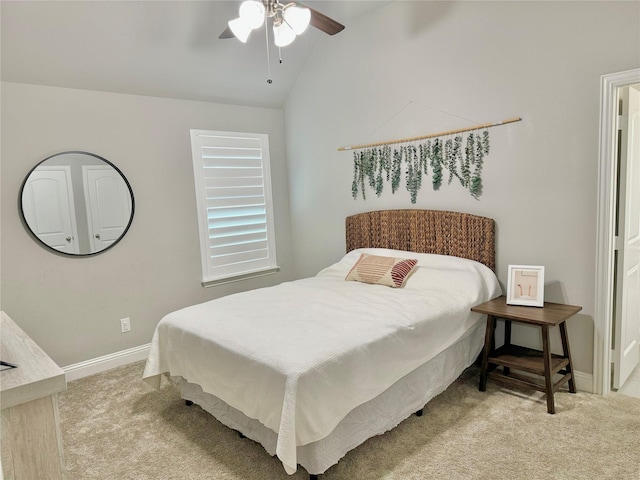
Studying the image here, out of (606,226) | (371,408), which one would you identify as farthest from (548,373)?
(371,408)

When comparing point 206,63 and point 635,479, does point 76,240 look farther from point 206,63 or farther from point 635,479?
point 635,479

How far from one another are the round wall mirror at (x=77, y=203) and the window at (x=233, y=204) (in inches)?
29.5

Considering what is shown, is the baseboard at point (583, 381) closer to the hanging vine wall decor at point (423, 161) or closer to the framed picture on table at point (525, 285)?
the framed picture on table at point (525, 285)

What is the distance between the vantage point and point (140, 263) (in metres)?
3.69

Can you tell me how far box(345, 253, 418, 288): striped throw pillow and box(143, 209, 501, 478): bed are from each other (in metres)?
0.01

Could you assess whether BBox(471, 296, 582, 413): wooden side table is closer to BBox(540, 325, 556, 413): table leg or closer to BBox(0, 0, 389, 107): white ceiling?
BBox(540, 325, 556, 413): table leg

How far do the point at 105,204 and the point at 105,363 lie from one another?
1319 mm

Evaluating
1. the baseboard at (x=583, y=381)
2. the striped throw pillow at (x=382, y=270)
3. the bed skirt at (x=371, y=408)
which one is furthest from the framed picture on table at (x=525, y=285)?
the striped throw pillow at (x=382, y=270)

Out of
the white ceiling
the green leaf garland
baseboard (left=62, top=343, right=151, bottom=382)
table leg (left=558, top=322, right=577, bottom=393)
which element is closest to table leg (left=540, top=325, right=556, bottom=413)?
table leg (left=558, top=322, right=577, bottom=393)

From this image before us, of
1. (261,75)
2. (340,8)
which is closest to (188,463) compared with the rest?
(261,75)

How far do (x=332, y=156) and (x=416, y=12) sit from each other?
1453mm

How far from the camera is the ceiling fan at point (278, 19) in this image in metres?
2.21

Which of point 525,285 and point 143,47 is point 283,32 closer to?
point 143,47

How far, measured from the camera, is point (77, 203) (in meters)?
3.30
